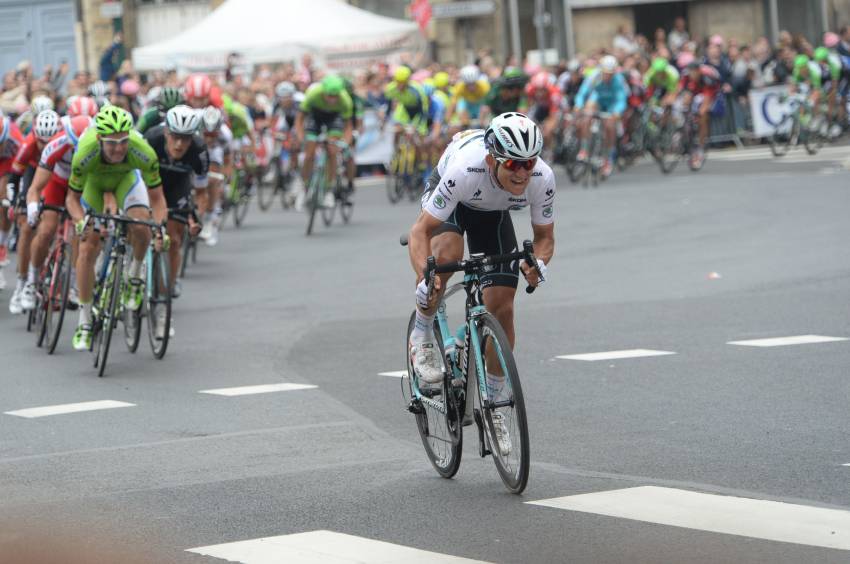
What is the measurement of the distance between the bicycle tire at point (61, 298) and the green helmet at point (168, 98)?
191 cm

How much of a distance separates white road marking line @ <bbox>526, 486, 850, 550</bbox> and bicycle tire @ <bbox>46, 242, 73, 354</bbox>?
6.64 meters

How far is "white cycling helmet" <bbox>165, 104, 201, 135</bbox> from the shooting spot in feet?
44.0

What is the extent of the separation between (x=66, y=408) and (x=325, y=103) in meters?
11.5

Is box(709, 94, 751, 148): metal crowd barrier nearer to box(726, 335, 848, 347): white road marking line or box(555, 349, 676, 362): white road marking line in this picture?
box(726, 335, 848, 347): white road marking line

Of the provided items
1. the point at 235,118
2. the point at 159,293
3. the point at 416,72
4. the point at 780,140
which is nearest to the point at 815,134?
the point at 780,140

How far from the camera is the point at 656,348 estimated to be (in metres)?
11.8

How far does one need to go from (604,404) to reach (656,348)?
86.2 inches

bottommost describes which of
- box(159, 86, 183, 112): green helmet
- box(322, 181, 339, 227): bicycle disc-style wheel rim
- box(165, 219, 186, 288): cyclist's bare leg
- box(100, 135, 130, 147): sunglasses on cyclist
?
box(322, 181, 339, 227): bicycle disc-style wheel rim

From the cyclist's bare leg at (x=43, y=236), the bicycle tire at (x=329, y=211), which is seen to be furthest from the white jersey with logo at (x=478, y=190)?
the bicycle tire at (x=329, y=211)

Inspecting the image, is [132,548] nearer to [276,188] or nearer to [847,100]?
[276,188]

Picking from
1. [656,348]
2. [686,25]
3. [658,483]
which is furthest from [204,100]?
[686,25]

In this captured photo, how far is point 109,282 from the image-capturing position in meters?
12.2

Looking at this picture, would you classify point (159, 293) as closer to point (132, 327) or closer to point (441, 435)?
point (132, 327)

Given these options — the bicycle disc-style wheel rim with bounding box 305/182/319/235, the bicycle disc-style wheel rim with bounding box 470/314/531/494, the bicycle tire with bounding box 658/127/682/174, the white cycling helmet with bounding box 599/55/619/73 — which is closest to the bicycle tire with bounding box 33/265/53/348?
the bicycle disc-style wheel rim with bounding box 470/314/531/494
